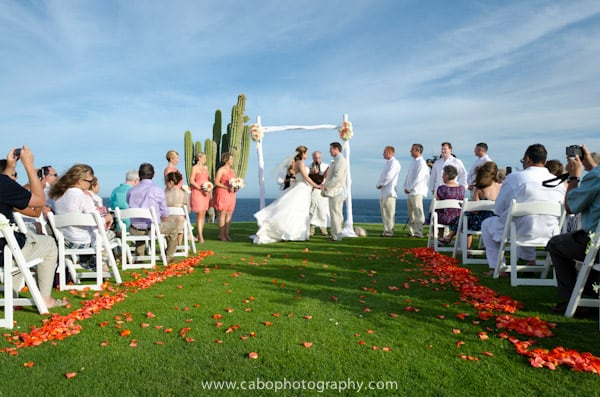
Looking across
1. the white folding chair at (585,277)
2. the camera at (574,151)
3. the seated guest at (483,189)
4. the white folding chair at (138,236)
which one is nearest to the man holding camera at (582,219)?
the camera at (574,151)

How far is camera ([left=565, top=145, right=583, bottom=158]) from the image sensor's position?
13.3ft

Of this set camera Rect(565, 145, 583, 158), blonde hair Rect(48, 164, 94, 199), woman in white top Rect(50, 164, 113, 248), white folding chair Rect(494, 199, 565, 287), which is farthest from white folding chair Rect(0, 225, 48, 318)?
camera Rect(565, 145, 583, 158)

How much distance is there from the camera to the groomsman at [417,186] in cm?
1071

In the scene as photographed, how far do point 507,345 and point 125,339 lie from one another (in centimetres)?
288

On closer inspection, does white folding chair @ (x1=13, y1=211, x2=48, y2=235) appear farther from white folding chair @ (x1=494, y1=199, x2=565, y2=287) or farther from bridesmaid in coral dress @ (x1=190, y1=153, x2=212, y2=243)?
white folding chair @ (x1=494, y1=199, x2=565, y2=287)

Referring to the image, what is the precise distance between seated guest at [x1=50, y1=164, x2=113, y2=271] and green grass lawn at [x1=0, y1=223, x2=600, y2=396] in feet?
2.94

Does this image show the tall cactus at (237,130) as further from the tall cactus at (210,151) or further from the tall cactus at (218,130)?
the tall cactus at (218,130)

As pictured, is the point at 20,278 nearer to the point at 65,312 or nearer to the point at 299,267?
the point at 65,312

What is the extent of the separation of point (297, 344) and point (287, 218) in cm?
666

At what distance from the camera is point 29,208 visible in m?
4.37

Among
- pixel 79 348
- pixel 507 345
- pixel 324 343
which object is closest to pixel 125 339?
pixel 79 348

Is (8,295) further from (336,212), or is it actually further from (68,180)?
(336,212)

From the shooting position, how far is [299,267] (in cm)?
636

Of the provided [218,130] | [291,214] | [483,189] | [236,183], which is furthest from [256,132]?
[218,130]
